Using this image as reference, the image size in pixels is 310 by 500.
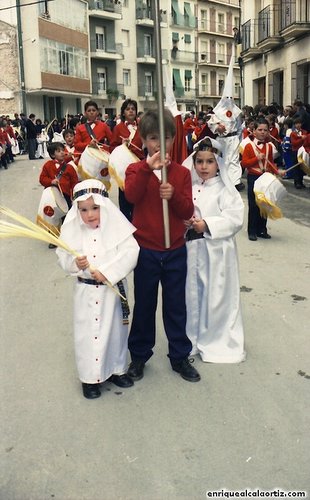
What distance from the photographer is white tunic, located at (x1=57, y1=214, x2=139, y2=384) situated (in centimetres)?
382

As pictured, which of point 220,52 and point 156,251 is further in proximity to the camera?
point 220,52

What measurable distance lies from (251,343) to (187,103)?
A: 2278 inches

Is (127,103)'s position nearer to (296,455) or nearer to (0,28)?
(296,455)

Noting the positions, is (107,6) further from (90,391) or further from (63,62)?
(90,391)

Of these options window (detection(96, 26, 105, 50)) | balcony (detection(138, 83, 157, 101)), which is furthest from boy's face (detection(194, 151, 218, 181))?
balcony (detection(138, 83, 157, 101))

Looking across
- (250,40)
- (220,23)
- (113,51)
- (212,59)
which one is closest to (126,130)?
(250,40)

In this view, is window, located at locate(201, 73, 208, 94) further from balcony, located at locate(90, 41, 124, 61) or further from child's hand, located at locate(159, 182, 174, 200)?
child's hand, located at locate(159, 182, 174, 200)

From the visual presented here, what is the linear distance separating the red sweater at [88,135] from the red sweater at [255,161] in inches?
83.3

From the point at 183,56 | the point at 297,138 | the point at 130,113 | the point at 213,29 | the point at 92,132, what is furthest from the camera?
the point at 213,29

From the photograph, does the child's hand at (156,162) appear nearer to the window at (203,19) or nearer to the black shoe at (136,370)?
the black shoe at (136,370)

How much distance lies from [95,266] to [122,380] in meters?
0.83

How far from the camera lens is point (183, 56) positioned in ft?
194

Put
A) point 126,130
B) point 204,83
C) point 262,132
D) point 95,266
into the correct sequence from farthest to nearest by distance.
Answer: point 204,83 → point 262,132 → point 126,130 → point 95,266

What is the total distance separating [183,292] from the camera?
4.09 metres
